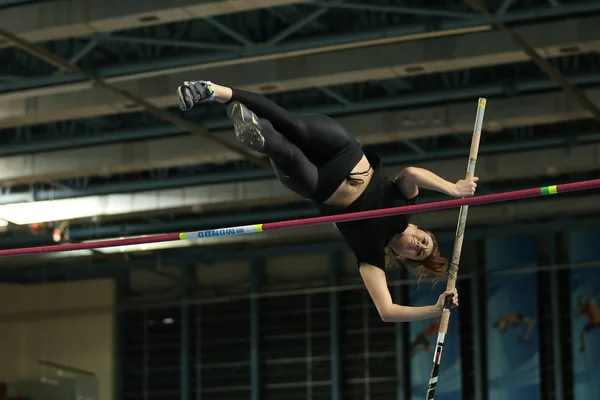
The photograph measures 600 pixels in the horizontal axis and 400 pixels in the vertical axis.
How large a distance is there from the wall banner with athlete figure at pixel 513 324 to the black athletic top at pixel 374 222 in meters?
9.15

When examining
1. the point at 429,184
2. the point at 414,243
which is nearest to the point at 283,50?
the point at 414,243

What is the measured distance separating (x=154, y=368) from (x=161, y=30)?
770 cm

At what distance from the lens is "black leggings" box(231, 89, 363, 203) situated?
18.9 ft

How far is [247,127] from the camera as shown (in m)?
5.57

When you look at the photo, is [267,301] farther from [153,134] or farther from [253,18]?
[253,18]

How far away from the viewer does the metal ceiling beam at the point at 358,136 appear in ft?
37.4

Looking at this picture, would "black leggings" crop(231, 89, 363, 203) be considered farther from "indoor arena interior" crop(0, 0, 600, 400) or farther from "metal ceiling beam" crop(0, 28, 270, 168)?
"metal ceiling beam" crop(0, 28, 270, 168)

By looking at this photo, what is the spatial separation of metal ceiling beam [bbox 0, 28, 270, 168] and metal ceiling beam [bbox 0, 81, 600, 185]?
12 centimetres

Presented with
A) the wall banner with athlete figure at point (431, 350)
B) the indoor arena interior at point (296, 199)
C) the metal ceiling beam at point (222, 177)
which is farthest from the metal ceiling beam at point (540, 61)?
the wall banner with athlete figure at point (431, 350)

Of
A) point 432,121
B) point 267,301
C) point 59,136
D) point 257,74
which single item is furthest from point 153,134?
point 267,301

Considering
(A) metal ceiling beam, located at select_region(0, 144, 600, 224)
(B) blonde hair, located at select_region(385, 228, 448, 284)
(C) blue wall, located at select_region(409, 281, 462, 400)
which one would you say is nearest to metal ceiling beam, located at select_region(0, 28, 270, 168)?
(A) metal ceiling beam, located at select_region(0, 144, 600, 224)

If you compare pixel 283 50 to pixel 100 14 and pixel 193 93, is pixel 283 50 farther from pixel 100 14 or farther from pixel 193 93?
pixel 193 93

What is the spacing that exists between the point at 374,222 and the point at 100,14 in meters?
4.19

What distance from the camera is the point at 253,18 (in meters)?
10.2
